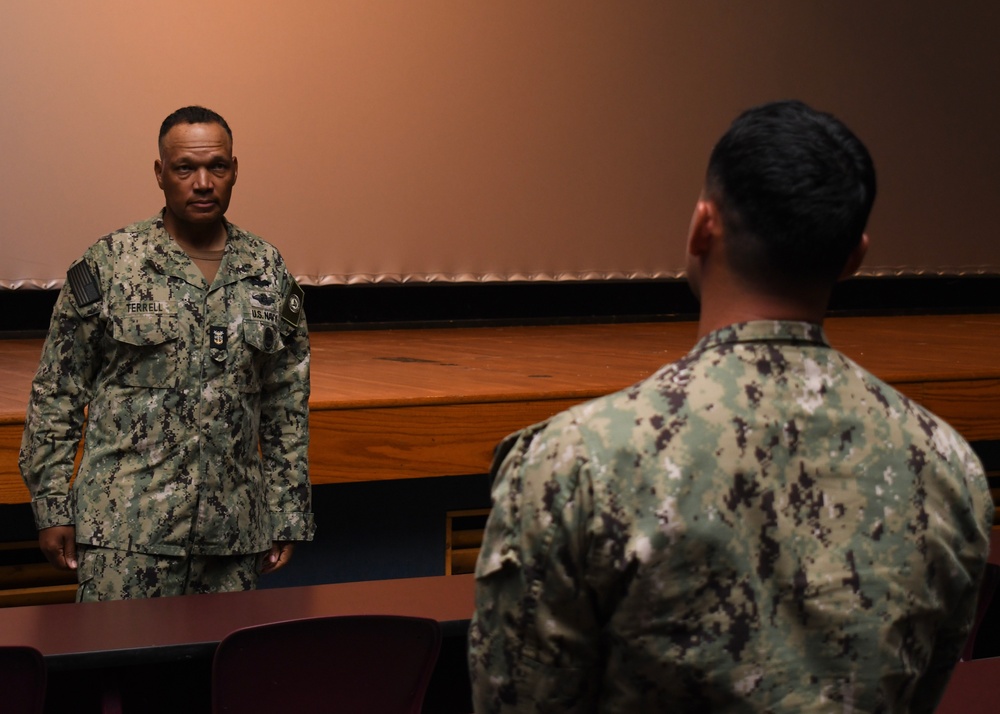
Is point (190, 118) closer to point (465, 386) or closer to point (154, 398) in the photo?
point (154, 398)

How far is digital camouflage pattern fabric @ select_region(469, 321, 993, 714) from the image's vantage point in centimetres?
86

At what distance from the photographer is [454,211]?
579 centimetres

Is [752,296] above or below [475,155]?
above

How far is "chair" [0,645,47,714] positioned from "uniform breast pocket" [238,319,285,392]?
792mm

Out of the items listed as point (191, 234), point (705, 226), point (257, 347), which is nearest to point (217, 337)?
point (257, 347)

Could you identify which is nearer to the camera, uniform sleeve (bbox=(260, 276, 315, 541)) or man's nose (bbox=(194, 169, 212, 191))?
man's nose (bbox=(194, 169, 212, 191))

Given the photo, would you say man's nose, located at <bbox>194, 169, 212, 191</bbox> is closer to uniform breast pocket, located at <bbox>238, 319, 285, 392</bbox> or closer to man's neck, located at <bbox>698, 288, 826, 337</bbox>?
uniform breast pocket, located at <bbox>238, 319, 285, 392</bbox>

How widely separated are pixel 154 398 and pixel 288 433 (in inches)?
10.7

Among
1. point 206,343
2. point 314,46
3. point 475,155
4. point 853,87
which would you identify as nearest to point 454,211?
point 475,155

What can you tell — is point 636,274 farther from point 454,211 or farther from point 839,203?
point 839,203

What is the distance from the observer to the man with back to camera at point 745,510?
865 mm

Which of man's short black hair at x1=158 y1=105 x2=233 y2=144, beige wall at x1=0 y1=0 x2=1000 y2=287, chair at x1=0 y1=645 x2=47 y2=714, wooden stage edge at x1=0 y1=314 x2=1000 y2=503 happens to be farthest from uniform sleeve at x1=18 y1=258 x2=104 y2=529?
beige wall at x1=0 y1=0 x2=1000 y2=287

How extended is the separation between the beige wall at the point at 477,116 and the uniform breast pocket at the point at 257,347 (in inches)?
117

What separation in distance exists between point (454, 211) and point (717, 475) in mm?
4990
